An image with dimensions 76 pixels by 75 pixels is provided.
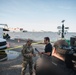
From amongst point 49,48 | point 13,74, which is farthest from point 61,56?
point 13,74

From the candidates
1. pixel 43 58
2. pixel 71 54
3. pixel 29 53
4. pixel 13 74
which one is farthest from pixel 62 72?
pixel 13 74

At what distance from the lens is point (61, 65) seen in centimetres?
560

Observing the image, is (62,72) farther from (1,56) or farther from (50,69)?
(1,56)

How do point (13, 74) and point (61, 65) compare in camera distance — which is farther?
point (13, 74)

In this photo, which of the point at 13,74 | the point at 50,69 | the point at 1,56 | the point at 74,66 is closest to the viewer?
the point at 74,66

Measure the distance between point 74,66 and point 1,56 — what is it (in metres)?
10.1

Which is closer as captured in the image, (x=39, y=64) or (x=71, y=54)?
(x=71, y=54)

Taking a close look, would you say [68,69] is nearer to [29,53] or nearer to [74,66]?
[74,66]

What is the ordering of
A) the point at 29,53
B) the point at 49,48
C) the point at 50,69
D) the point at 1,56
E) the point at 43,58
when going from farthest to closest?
the point at 1,56 → the point at 29,53 → the point at 49,48 → the point at 43,58 → the point at 50,69

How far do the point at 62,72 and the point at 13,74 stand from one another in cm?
425

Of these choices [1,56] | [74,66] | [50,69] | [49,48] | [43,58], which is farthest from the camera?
[1,56]

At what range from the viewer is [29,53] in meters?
8.28

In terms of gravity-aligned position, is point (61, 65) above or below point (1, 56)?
above

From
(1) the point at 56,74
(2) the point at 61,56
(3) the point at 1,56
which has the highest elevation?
(2) the point at 61,56
